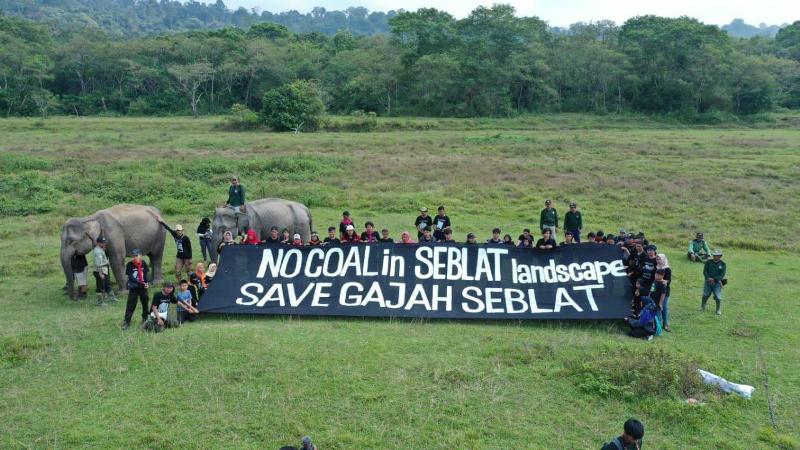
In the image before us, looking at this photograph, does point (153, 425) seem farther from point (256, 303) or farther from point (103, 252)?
point (103, 252)

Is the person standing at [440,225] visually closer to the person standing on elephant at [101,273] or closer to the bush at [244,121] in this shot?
the person standing on elephant at [101,273]

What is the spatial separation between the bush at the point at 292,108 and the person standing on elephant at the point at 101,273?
108 ft

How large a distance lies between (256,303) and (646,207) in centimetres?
1709

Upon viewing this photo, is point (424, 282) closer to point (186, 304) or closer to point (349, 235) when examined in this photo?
point (349, 235)

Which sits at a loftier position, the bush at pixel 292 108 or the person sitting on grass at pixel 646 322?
the bush at pixel 292 108

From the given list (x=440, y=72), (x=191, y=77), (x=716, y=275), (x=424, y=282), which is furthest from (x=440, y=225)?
(x=191, y=77)

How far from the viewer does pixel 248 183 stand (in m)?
27.2

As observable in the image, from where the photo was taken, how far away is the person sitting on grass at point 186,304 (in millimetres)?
12297

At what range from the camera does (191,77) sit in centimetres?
6419

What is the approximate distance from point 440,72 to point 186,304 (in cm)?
4933

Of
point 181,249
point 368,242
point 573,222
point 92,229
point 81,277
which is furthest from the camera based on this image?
point 573,222

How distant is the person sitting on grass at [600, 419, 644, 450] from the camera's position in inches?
255

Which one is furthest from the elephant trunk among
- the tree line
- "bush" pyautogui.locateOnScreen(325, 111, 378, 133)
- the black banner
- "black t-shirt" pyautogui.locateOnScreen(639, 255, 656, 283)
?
the tree line

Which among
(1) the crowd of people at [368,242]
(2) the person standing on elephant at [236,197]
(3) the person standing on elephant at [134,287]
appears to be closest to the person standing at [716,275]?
(1) the crowd of people at [368,242]
